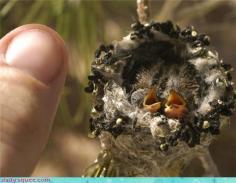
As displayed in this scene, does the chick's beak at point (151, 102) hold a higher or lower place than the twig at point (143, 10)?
lower

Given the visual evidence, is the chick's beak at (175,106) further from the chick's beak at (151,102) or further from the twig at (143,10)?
the twig at (143,10)

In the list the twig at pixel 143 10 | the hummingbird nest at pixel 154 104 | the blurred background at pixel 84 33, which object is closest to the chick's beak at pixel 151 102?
the hummingbird nest at pixel 154 104

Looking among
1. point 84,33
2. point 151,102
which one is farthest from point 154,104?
point 84,33

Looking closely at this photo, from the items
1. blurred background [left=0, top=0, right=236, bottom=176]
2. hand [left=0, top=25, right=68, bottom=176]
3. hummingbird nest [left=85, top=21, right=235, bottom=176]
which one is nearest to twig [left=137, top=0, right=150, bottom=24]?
hummingbird nest [left=85, top=21, right=235, bottom=176]

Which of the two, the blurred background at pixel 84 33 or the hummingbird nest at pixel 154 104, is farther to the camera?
the blurred background at pixel 84 33

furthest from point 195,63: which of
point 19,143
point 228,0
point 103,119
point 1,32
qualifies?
point 228,0

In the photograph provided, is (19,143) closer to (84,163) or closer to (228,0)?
(84,163)

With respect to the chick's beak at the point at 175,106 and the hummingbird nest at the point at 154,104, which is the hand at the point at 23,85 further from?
the chick's beak at the point at 175,106
